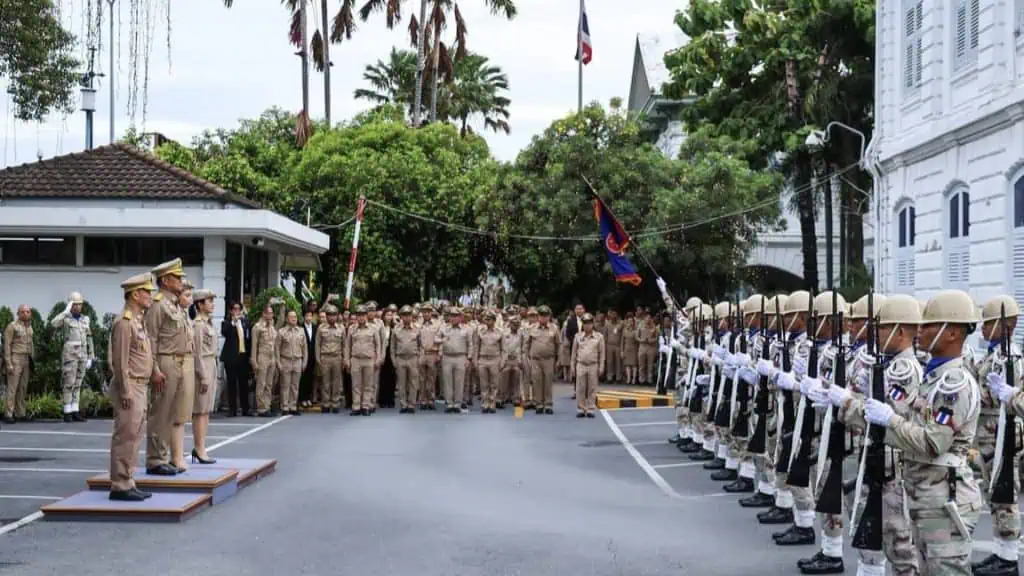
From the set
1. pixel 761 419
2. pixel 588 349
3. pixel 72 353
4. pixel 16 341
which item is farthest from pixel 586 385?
pixel 761 419

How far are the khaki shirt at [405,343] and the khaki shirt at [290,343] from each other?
186 centimetres

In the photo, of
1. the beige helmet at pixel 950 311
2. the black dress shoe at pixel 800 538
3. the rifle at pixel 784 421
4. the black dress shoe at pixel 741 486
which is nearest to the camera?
the beige helmet at pixel 950 311

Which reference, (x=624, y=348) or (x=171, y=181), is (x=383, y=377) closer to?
(x=171, y=181)

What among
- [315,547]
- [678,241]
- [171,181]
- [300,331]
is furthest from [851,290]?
[315,547]

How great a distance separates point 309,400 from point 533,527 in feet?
43.3

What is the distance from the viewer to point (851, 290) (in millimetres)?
26266

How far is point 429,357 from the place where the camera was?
75.2 feet

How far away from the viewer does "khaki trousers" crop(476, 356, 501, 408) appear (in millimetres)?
22719

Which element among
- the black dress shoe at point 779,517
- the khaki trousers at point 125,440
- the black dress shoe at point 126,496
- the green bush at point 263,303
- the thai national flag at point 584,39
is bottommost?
the black dress shoe at point 779,517

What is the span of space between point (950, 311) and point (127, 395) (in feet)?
23.2

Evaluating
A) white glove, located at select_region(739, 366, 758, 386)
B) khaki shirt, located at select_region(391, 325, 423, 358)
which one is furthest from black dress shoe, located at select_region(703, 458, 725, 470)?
khaki shirt, located at select_region(391, 325, 423, 358)

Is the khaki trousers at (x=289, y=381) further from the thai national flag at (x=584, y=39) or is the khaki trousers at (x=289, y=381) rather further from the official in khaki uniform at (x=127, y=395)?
the thai national flag at (x=584, y=39)

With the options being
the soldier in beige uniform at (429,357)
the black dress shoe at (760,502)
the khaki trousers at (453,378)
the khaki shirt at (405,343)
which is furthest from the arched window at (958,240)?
the black dress shoe at (760,502)

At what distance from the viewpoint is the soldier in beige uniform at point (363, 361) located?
21.8 metres
